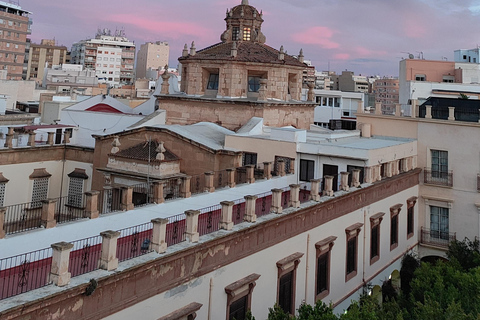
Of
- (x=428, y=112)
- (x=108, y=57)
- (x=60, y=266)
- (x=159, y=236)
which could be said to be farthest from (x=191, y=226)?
(x=108, y=57)

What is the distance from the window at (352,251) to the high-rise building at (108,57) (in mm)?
77686

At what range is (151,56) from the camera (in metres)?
101

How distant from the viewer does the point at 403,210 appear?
870 inches

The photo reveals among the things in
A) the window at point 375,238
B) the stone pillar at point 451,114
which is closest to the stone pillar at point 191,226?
the window at point 375,238

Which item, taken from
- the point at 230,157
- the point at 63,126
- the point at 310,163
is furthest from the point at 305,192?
the point at 63,126

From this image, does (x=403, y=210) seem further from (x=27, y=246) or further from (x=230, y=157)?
(x=27, y=246)

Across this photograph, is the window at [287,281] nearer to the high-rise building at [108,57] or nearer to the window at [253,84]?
the window at [253,84]

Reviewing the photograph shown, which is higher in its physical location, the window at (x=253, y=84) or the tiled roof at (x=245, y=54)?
the tiled roof at (x=245, y=54)

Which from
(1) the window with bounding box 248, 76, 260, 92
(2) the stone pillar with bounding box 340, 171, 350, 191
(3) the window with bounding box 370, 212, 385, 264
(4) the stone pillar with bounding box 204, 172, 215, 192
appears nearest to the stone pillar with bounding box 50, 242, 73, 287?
(4) the stone pillar with bounding box 204, 172, 215, 192

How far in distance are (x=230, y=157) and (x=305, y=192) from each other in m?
3.41

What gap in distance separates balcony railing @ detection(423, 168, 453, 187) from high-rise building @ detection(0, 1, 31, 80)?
6349 centimetres

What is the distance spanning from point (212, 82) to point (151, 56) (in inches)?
3149

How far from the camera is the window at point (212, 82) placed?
24966 mm

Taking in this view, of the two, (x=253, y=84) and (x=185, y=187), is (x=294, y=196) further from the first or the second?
(x=253, y=84)
